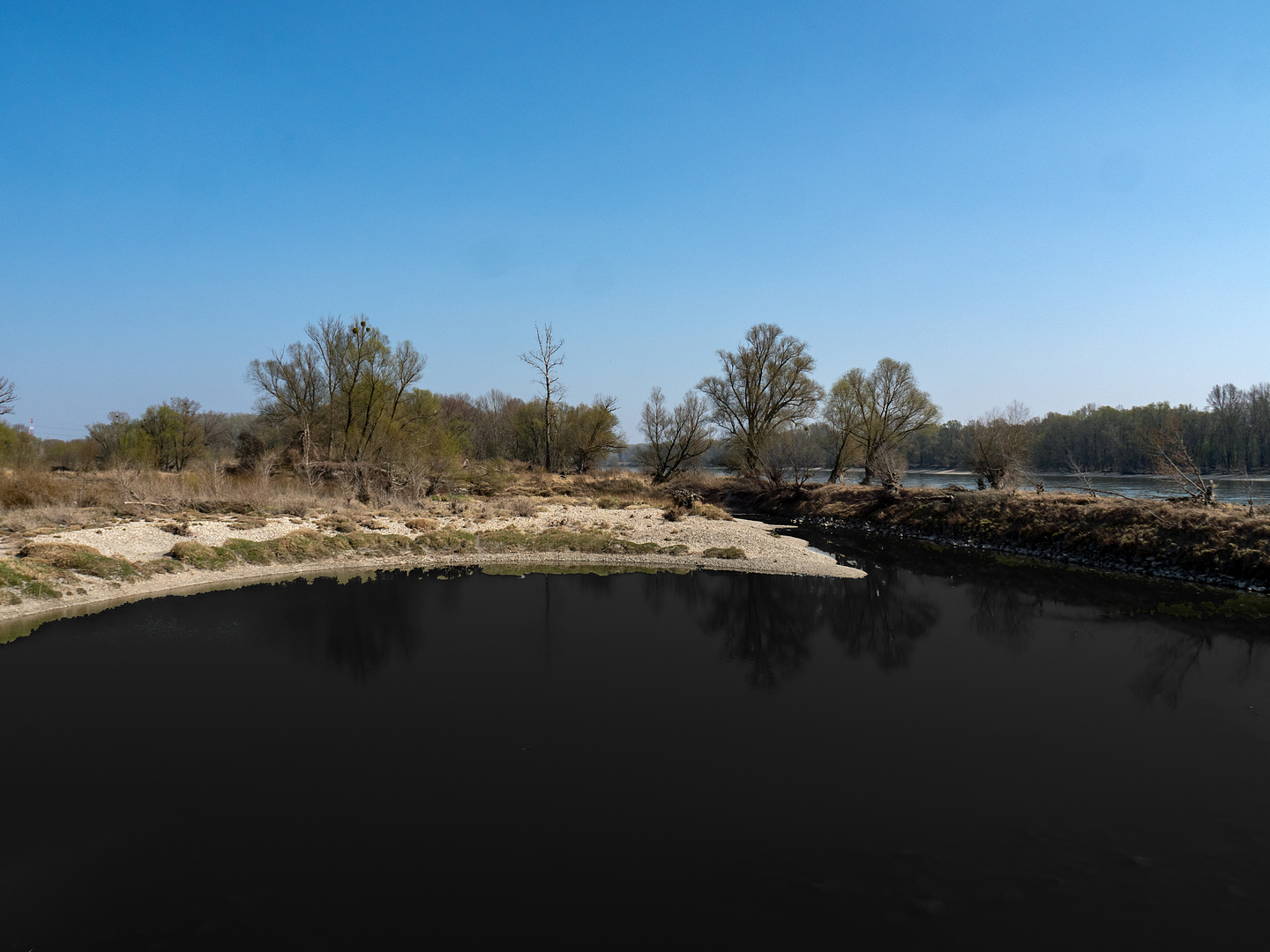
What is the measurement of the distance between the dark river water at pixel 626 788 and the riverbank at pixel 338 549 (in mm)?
2936

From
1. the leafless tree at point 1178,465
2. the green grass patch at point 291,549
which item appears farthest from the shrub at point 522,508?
the leafless tree at point 1178,465

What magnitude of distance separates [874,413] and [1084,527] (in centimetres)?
2057

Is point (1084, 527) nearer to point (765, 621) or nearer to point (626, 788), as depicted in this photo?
point (765, 621)

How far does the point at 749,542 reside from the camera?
26.4 metres

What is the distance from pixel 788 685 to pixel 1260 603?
46.4 ft

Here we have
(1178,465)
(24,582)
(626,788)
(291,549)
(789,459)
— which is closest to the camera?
(626,788)

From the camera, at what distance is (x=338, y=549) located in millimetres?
22266

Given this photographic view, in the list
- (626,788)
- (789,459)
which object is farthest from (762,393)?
(626,788)

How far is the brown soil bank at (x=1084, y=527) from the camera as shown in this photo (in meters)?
19.5

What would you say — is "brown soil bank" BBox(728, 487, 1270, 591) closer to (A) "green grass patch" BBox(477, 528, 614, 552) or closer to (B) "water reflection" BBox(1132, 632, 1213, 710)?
(B) "water reflection" BBox(1132, 632, 1213, 710)

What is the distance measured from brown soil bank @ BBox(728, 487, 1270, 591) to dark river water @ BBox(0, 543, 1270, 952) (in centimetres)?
672

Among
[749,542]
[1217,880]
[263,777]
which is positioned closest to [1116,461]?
[749,542]

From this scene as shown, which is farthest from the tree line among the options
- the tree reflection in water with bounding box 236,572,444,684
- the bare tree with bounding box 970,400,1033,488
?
the tree reflection in water with bounding box 236,572,444,684

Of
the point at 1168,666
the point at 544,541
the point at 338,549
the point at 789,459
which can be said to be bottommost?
the point at 1168,666
